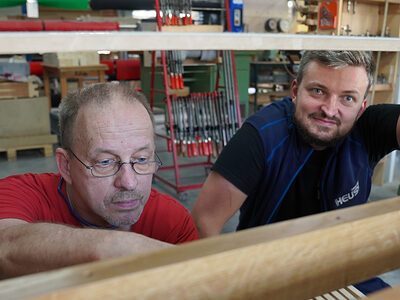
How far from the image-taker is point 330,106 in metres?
1.41

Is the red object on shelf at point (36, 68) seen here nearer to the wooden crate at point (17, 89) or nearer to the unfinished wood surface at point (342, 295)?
the wooden crate at point (17, 89)

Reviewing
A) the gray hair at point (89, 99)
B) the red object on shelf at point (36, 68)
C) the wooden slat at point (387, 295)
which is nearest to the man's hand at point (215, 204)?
the gray hair at point (89, 99)

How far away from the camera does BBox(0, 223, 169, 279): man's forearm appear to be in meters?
0.56

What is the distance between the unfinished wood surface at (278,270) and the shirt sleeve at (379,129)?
0.95m

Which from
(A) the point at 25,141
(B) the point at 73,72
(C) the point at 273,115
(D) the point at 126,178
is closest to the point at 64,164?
(D) the point at 126,178

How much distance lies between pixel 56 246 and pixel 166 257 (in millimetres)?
289

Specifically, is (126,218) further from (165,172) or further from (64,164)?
(165,172)

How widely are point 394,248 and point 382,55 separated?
3.63 meters

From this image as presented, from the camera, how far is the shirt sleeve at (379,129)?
1.45 metres

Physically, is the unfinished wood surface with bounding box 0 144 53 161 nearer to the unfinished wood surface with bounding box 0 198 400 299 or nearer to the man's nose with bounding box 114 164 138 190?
the man's nose with bounding box 114 164 138 190

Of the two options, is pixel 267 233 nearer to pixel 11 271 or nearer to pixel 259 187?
pixel 11 271

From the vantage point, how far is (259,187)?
1497 millimetres

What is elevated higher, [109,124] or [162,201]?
[109,124]

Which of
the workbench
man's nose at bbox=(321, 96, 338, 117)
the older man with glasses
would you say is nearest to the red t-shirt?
the older man with glasses
